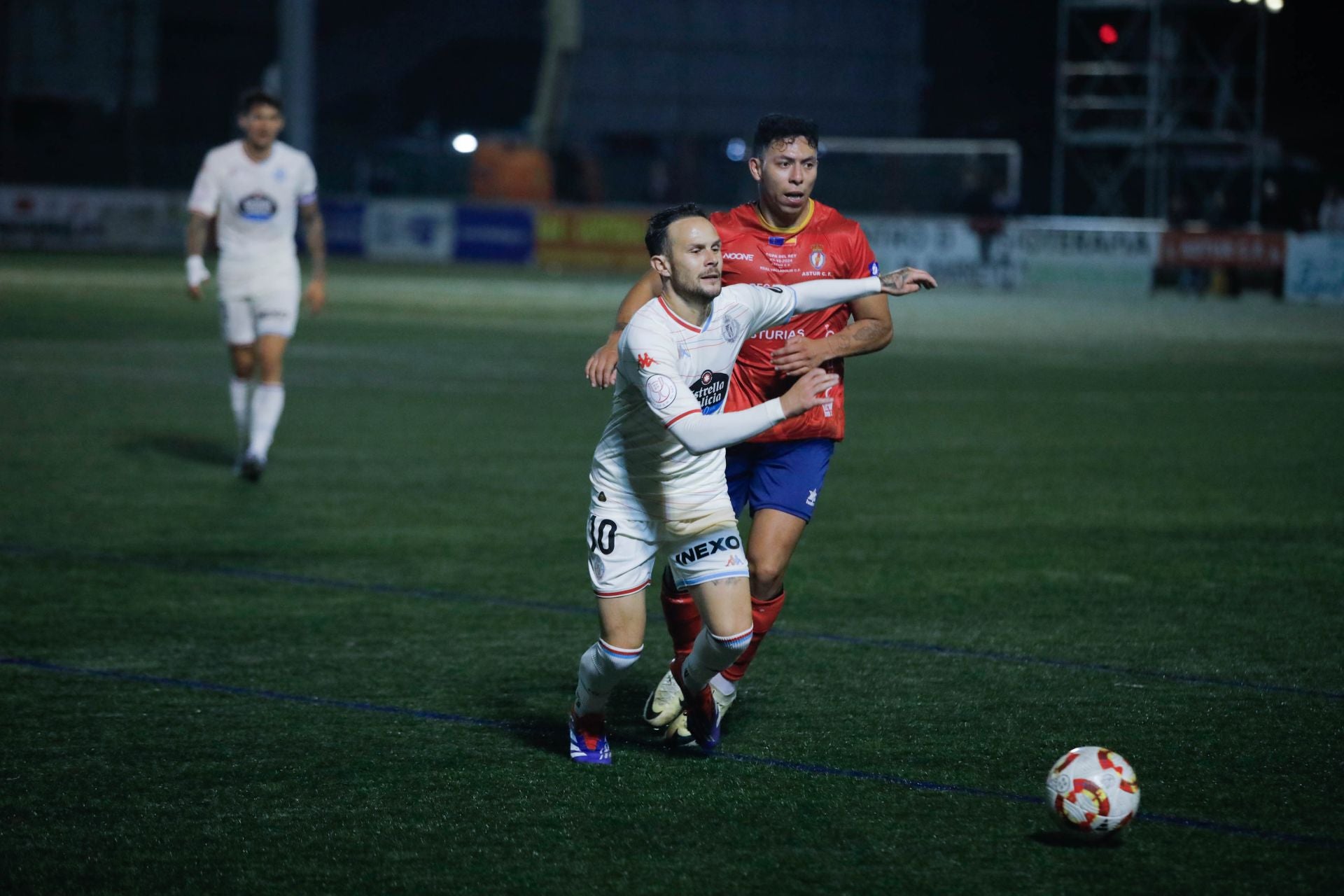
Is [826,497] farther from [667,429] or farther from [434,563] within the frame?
[667,429]

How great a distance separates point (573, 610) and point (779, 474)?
1.88 meters

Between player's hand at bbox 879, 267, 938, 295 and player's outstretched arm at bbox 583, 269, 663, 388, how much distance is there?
0.74 metres

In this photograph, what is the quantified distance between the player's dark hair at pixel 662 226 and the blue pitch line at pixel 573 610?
7.66ft

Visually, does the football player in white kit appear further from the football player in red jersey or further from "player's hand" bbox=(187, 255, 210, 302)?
"player's hand" bbox=(187, 255, 210, 302)

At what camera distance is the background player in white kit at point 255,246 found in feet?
35.1

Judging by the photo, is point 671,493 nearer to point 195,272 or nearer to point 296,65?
point 195,272

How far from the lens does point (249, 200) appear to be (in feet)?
35.5

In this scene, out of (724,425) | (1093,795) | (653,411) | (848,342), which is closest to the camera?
(1093,795)

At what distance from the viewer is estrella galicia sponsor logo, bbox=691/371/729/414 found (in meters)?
5.09

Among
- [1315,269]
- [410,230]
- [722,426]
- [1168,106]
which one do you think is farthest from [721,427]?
[410,230]

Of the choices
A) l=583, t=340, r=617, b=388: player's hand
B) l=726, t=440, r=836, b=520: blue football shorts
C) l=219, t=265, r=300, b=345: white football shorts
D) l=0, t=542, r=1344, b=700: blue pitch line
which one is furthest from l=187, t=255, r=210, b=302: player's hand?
l=583, t=340, r=617, b=388: player's hand

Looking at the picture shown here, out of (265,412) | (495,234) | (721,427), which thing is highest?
(495,234)

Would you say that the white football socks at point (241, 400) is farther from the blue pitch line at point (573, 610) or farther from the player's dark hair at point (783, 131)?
the player's dark hair at point (783, 131)

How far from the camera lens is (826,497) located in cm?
1027
